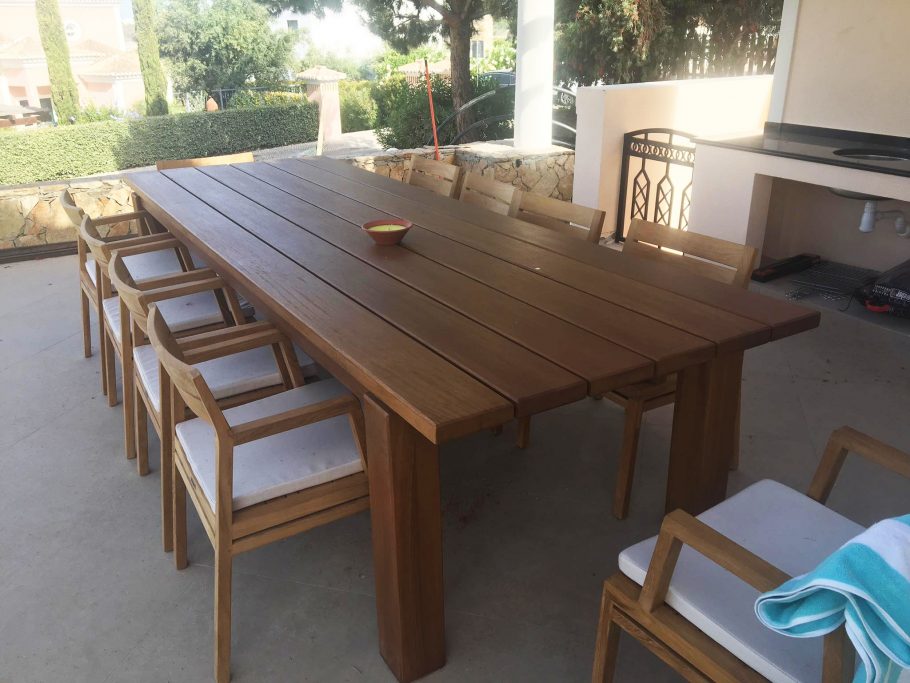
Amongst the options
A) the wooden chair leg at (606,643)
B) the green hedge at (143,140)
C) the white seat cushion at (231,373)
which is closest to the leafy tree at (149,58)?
the green hedge at (143,140)

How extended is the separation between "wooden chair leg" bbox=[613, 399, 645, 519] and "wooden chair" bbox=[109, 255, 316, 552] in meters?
0.96

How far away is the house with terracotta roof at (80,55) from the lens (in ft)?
77.2

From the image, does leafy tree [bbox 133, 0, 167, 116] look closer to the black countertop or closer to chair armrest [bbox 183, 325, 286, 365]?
the black countertop

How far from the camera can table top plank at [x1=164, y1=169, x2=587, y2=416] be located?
1.41m

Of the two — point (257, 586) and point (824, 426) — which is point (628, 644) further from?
point (824, 426)

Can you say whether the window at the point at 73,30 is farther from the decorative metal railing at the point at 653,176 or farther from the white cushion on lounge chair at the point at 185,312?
the white cushion on lounge chair at the point at 185,312

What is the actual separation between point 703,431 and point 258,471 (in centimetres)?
111

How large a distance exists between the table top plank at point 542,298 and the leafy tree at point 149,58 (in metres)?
14.3

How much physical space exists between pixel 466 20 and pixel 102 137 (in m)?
8.10

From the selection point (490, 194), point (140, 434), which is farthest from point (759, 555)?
point (490, 194)

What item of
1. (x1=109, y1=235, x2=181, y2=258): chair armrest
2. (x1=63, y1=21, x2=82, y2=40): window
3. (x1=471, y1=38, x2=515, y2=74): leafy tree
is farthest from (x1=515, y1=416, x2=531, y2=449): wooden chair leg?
(x1=63, y1=21, x2=82, y2=40): window

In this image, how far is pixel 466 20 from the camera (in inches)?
381

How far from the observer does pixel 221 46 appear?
Result: 27.3 metres

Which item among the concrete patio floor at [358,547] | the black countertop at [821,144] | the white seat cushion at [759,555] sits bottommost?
the concrete patio floor at [358,547]
